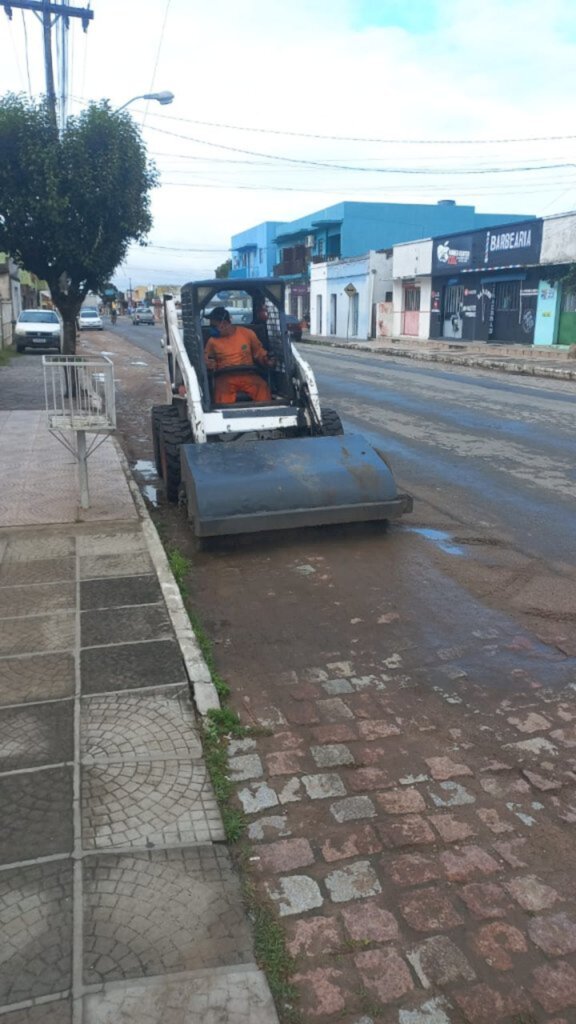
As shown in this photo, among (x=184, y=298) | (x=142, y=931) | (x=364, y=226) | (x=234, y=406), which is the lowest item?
(x=142, y=931)

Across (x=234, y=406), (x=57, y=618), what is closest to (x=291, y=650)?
(x=57, y=618)

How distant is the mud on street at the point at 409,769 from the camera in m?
2.76

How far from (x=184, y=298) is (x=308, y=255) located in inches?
2106

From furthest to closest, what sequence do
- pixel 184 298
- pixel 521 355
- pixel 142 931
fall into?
pixel 521 355
pixel 184 298
pixel 142 931

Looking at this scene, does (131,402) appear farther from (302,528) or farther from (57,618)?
(57,618)

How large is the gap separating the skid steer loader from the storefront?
25244 mm

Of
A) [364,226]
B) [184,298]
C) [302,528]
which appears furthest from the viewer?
[364,226]

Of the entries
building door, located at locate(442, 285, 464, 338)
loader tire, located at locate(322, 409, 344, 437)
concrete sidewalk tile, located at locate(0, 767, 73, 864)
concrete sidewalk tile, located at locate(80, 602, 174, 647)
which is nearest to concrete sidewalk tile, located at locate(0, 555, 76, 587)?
concrete sidewalk tile, located at locate(80, 602, 174, 647)

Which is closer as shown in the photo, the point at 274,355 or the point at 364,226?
the point at 274,355

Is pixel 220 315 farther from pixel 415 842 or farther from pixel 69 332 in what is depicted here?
pixel 69 332

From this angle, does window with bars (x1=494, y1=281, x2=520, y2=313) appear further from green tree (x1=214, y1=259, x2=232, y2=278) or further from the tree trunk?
green tree (x1=214, y1=259, x2=232, y2=278)

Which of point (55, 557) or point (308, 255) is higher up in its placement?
point (308, 255)

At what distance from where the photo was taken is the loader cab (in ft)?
28.1

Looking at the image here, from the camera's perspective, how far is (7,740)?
4016 mm
